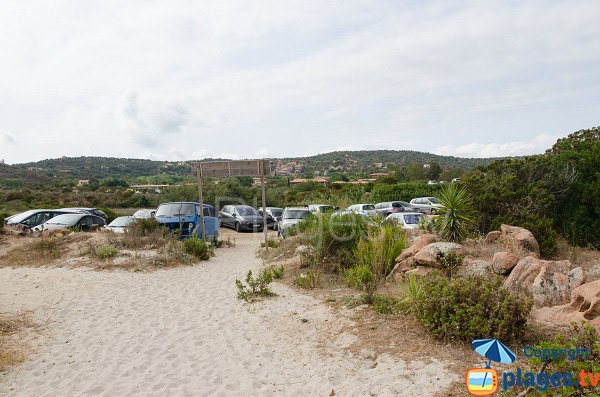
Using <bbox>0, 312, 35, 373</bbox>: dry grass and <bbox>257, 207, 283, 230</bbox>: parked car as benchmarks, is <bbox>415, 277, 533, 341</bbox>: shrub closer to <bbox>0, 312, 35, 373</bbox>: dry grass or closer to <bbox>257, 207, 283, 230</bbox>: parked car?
<bbox>0, 312, 35, 373</bbox>: dry grass

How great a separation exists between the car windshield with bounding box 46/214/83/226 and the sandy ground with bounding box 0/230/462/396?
8.27m

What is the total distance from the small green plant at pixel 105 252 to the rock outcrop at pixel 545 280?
10.3 m

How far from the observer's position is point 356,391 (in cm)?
407

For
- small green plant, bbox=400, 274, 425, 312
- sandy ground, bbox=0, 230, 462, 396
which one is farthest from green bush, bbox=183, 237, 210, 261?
small green plant, bbox=400, 274, 425, 312

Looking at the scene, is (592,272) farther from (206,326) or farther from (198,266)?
(198,266)

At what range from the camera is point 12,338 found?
5.97m

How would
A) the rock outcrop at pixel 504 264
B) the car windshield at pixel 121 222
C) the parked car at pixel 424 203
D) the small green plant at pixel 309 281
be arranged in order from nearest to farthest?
the rock outcrop at pixel 504 264 < the small green plant at pixel 309 281 < the car windshield at pixel 121 222 < the parked car at pixel 424 203

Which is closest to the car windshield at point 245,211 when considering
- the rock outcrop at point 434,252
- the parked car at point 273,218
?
the parked car at point 273,218

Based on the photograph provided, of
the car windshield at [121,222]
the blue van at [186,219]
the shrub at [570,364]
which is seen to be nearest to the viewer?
the shrub at [570,364]

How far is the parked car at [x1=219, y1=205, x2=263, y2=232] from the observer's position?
75.2ft

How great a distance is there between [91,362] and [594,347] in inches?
214

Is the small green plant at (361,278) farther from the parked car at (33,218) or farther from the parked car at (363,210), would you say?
the parked car at (33,218)

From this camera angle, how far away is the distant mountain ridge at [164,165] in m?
53.2

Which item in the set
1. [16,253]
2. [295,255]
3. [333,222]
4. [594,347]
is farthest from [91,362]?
[16,253]
